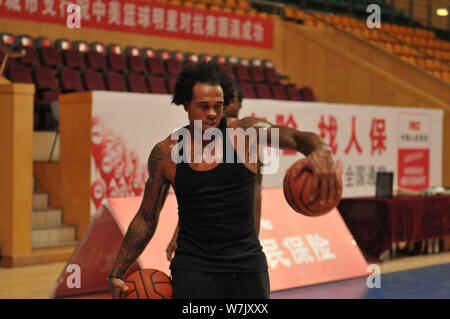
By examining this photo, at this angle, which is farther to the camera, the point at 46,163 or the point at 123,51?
the point at 123,51

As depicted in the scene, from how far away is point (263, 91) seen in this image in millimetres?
11242

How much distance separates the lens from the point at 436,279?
609 cm

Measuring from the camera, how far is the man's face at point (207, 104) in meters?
2.12

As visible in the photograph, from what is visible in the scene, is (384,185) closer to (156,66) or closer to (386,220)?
(386,220)

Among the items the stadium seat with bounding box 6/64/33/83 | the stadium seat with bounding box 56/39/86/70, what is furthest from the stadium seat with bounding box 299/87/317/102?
the stadium seat with bounding box 6/64/33/83

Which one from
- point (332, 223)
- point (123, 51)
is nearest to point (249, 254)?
point (332, 223)

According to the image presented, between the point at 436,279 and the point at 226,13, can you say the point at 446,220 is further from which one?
the point at 226,13

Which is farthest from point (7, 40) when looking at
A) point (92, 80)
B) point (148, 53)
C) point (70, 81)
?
point (148, 53)

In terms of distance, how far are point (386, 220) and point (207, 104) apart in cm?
521

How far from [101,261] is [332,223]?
2369mm

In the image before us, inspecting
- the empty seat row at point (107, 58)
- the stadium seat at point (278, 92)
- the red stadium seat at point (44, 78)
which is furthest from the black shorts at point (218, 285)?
the stadium seat at point (278, 92)

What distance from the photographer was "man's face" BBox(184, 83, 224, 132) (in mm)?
2121

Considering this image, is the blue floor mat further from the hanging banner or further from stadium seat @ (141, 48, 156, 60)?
stadium seat @ (141, 48, 156, 60)

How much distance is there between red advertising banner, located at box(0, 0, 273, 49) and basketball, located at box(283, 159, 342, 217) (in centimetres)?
979
